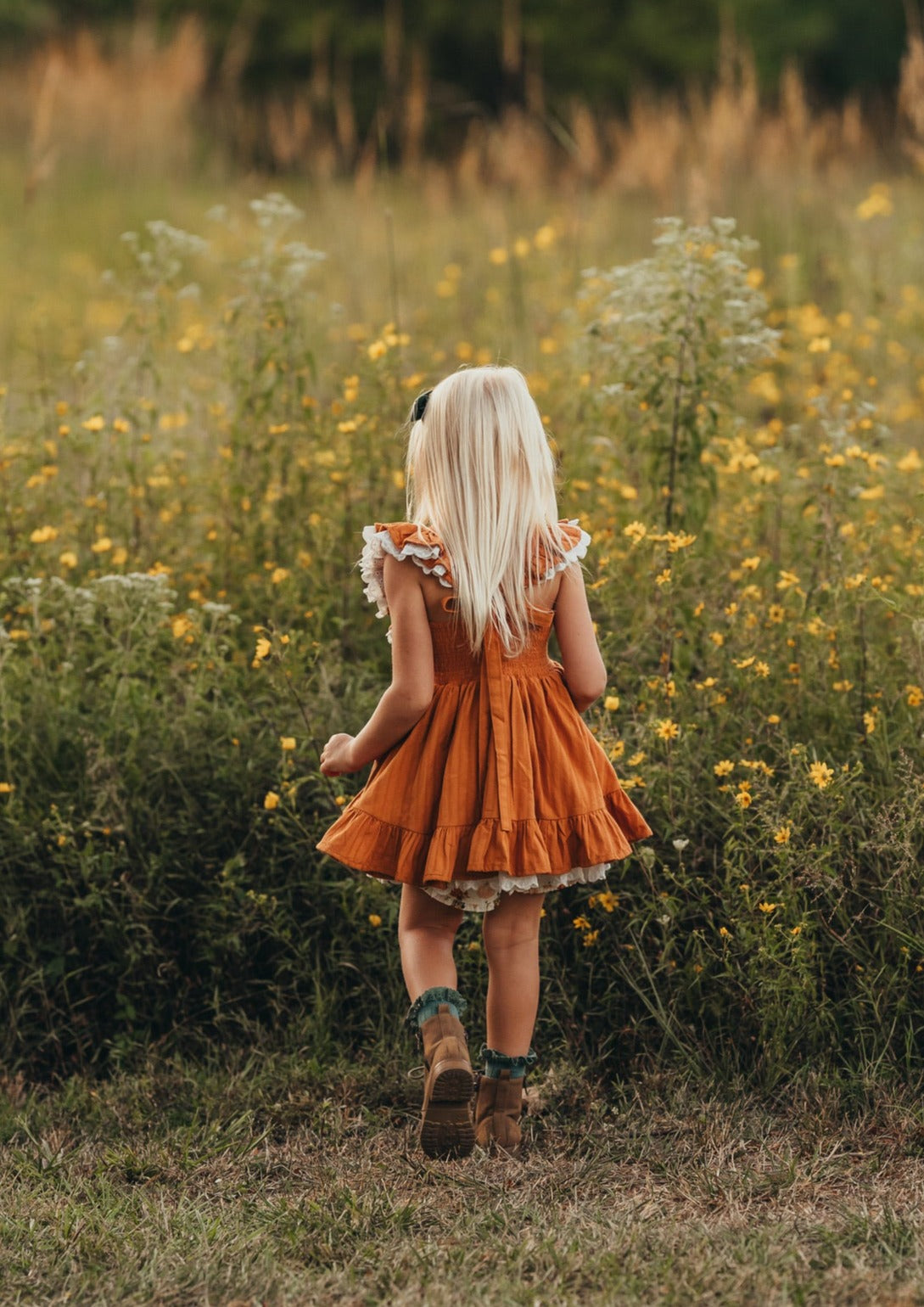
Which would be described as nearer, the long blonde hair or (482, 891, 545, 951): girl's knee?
the long blonde hair

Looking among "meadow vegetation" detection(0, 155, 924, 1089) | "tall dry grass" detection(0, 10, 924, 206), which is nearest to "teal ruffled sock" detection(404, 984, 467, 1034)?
"meadow vegetation" detection(0, 155, 924, 1089)

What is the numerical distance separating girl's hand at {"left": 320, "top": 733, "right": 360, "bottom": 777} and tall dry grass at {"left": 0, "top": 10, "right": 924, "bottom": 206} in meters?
2.41

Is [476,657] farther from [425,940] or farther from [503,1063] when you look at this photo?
[503,1063]

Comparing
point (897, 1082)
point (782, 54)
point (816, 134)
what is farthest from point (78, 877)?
point (782, 54)

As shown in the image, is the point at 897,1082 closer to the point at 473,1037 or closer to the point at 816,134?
the point at 473,1037

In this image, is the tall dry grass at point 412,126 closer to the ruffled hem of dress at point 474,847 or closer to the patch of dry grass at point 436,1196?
the ruffled hem of dress at point 474,847

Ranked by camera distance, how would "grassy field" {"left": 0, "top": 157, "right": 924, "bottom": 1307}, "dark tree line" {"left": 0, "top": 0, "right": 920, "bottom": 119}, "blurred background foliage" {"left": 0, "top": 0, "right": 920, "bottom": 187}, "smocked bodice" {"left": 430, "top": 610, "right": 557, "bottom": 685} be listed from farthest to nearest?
"dark tree line" {"left": 0, "top": 0, "right": 920, "bottom": 119}, "blurred background foliage" {"left": 0, "top": 0, "right": 920, "bottom": 187}, "smocked bodice" {"left": 430, "top": 610, "right": 557, "bottom": 685}, "grassy field" {"left": 0, "top": 157, "right": 924, "bottom": 1307}

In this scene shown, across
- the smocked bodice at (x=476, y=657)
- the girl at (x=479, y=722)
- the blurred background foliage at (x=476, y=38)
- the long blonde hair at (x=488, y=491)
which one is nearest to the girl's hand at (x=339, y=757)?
the girl at (x=479, y=722)

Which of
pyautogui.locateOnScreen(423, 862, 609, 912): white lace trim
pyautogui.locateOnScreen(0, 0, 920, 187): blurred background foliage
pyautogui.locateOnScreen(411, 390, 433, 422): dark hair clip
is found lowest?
pyautogui.locateOnScreen(423, 862, 609, 912): white lace trim

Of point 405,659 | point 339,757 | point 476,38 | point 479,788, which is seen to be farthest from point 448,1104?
point 476,38

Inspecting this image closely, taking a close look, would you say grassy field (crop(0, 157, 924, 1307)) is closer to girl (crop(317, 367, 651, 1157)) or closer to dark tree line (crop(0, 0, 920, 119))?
girl (crop(317, 367, 651, 1157))

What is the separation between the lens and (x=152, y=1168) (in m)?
3.12

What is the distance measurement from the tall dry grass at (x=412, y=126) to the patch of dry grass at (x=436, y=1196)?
289 centimetres

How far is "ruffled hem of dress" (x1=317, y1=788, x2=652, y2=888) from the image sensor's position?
2963 mm
